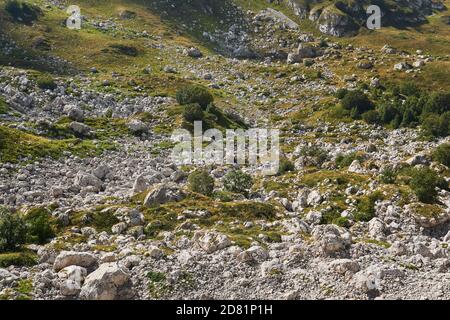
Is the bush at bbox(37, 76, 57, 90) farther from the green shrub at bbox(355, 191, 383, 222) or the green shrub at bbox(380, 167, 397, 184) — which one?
the green shrub at bbox(355, 191, 383, 222)

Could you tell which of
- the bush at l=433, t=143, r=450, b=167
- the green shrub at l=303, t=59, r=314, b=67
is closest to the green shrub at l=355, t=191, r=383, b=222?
→ the bush at l=433, t=143, r=450, b=167

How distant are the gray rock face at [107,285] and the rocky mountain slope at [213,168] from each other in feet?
0.20

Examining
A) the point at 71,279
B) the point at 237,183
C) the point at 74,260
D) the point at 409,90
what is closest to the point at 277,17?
the point at 409,90

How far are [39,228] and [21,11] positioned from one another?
10188cm

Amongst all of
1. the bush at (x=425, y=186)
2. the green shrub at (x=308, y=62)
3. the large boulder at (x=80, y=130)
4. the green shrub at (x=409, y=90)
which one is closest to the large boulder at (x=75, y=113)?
the large boulder at (x=80, y=130)

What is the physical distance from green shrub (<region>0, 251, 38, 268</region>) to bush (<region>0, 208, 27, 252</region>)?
1551mm

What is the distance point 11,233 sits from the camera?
25719 mm

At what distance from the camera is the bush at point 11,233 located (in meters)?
25.2

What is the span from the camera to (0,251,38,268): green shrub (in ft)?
74.4

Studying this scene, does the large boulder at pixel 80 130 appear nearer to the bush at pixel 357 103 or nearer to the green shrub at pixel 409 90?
the bush at pixel 357 103
